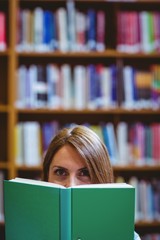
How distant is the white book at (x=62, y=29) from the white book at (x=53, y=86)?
153 mm

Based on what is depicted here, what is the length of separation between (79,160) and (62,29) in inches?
58.9

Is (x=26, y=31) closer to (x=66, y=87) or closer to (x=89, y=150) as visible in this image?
(x=66, y=87)

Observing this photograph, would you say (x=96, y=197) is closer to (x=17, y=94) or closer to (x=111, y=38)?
(x=17, y=94)

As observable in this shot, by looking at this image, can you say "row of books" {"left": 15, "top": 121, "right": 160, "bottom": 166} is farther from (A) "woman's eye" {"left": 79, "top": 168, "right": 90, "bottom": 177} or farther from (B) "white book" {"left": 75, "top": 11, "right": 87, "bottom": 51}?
(A) "woman's eye" {"left": 79, "top": 168, "right": 90, "bottom": 177}

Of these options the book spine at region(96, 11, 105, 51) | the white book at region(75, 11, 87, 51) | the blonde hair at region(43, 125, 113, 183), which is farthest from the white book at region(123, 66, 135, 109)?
the blonde hair at region(43, 125, 113, 183)

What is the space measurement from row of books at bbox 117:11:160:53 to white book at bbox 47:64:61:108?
0.47 m

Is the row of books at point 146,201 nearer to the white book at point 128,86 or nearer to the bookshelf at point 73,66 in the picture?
the bookshelf at point 73,66

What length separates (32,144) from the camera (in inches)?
99.8

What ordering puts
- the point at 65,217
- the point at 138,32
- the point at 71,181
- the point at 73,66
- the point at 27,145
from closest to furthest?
the point at 65,217
the point at 71,181
the point at 27,145
the point at 138,32
the point at 73,66

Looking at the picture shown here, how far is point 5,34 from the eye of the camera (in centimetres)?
267

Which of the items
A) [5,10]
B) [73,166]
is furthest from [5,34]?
[73,166]

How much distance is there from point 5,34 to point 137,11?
0.97 meters

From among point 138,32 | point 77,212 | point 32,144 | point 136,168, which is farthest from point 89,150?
point 138,32

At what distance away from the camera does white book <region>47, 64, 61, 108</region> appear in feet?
8.38
